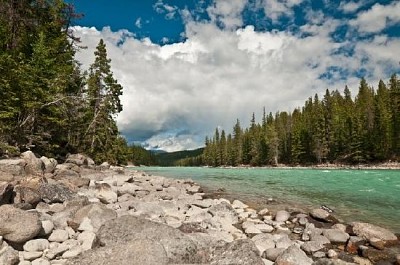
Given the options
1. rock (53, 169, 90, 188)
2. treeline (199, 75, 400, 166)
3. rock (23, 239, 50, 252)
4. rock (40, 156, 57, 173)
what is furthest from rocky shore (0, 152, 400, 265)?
treeline (199, 75, 400, 166)

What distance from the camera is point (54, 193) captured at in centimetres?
1211

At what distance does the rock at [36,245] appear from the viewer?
7021mm

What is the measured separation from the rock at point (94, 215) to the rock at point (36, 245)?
5.35ft

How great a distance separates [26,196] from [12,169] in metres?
3.96

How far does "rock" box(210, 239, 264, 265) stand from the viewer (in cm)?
639

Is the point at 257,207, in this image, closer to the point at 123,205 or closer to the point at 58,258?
the point at 123,205

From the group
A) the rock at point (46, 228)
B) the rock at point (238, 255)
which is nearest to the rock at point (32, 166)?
the rock at point (46, 228)

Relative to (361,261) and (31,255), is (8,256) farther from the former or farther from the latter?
(361,261)

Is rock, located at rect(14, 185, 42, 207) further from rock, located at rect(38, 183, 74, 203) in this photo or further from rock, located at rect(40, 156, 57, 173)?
rock, located at rect(40, 156, 57, 173)

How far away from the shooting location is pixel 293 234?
11180mm

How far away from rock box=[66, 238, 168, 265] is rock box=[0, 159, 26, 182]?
348 inches

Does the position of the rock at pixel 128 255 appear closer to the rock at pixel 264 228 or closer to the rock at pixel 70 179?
the rock at pixel 264 228

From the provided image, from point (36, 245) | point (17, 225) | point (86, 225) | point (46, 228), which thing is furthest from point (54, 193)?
point (36, 245)

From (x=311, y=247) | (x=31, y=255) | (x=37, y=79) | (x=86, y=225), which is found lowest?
(x=311, y=247)
